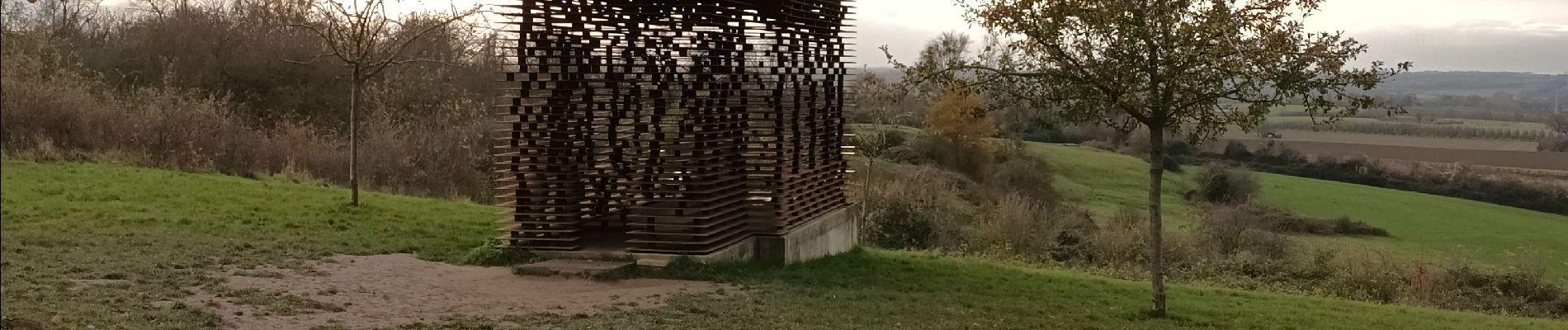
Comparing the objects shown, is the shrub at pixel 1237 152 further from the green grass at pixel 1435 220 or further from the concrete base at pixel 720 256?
the concrete base at pixel 720 256

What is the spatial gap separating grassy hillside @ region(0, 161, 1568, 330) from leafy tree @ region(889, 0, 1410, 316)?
169 cm

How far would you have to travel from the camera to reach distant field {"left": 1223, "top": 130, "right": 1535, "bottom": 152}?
4412 cm

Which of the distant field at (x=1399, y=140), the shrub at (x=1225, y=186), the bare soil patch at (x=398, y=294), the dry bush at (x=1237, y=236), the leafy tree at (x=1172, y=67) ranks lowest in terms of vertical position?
the dry bush at (x=1237, y=236)

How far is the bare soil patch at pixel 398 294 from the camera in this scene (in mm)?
8312

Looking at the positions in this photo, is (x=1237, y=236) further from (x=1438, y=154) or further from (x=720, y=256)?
(x=1438, y=154)

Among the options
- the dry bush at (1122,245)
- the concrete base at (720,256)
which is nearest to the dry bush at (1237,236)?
the dry bush at (1122,245)

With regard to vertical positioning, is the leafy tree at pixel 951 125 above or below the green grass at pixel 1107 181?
above

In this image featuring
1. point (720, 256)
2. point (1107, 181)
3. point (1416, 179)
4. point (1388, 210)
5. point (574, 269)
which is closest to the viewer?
point (574, 269)

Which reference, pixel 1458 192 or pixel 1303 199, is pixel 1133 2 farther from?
pixel 1458 192

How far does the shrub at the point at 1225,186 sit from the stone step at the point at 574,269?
2909 cm

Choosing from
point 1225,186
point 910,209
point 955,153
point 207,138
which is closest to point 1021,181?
point 955,153

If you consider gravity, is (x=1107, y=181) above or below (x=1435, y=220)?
above

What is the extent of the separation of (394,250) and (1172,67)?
304 inches

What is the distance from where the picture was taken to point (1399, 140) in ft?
155
